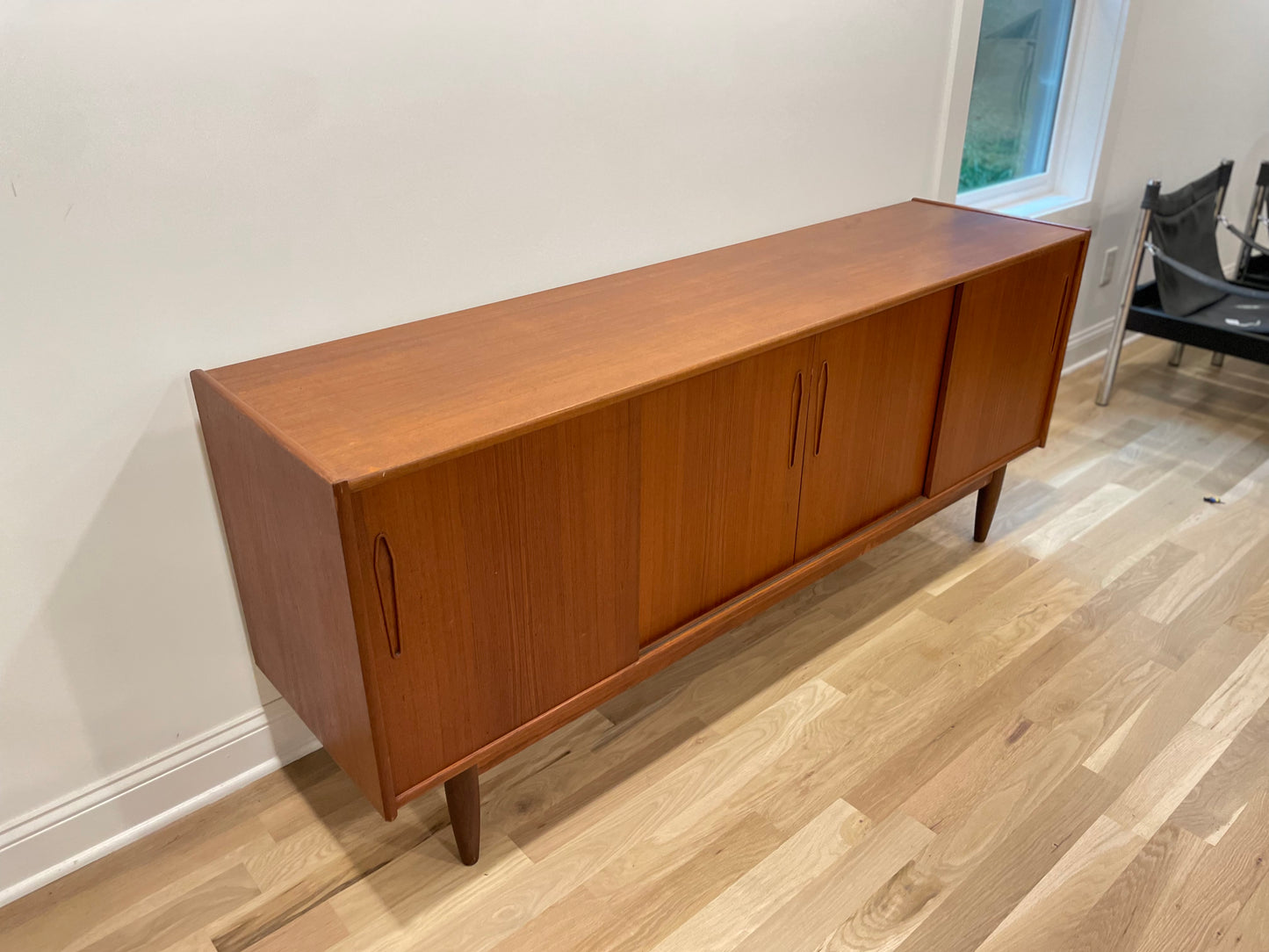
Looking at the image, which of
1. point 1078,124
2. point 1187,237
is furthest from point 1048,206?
point 1187,237

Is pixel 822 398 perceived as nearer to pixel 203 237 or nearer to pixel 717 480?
pixel 717 480

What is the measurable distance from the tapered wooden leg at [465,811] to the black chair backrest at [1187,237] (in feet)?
8.58

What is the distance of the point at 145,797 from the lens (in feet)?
5.27

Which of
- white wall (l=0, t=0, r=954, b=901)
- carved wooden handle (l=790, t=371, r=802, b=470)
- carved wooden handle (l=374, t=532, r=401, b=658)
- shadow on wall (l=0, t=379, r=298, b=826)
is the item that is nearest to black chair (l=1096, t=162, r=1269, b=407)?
white wall (l=0, t=0, r=954, b=901)

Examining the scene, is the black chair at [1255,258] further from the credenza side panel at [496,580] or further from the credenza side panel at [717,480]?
the credenza side panel at [496,580]

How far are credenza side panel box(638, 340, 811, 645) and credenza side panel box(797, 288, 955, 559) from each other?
0.19 ft

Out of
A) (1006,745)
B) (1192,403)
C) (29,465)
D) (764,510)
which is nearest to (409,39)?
(29,465)

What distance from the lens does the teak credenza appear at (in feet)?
4.06

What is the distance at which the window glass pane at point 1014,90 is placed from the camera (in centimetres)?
282

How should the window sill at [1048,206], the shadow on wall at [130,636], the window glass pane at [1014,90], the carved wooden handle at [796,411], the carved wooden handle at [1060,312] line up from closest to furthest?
the shadow on wall at [130,636] < the carved wooden handle at [796,411] < the carved wooden handle at [1060,312] < the window glass pane at [1014,90] < the window sill at [1048,206]

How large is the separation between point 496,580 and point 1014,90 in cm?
251

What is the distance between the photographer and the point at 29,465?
4.38ft

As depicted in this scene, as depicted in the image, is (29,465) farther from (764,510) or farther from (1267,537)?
(1267,537)

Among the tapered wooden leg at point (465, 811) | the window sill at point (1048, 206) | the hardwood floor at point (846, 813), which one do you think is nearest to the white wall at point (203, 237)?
the hardwood floor at point (846, 813)
